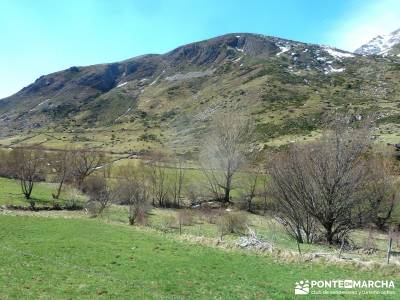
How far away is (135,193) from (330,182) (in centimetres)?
→ 3040

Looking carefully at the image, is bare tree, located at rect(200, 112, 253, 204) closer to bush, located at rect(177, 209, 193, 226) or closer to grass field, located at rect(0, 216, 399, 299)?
bush, located at rect(177, 209, 193, 226)

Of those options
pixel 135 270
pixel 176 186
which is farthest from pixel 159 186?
pixel 135 270

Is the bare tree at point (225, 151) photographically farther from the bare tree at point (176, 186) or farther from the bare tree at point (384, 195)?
the bare tree at point (384, 195)

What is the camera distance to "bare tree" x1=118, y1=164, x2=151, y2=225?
48.1 m

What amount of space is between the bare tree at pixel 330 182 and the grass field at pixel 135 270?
41.6ft

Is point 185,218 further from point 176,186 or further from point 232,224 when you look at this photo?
point 176,186

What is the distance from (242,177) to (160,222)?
1071 inches

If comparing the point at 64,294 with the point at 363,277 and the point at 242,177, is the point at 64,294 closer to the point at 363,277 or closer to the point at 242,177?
the point at 363,277

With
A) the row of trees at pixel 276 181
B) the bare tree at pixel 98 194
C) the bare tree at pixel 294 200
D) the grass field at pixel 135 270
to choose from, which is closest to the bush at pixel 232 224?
the row of trees at pixel 276 181

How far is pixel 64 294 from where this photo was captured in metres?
17.8

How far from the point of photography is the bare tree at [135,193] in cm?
4806

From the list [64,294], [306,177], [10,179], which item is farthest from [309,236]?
[10,179]

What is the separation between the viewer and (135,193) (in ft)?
192

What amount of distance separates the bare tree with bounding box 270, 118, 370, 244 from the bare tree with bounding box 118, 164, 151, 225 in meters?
17.5
